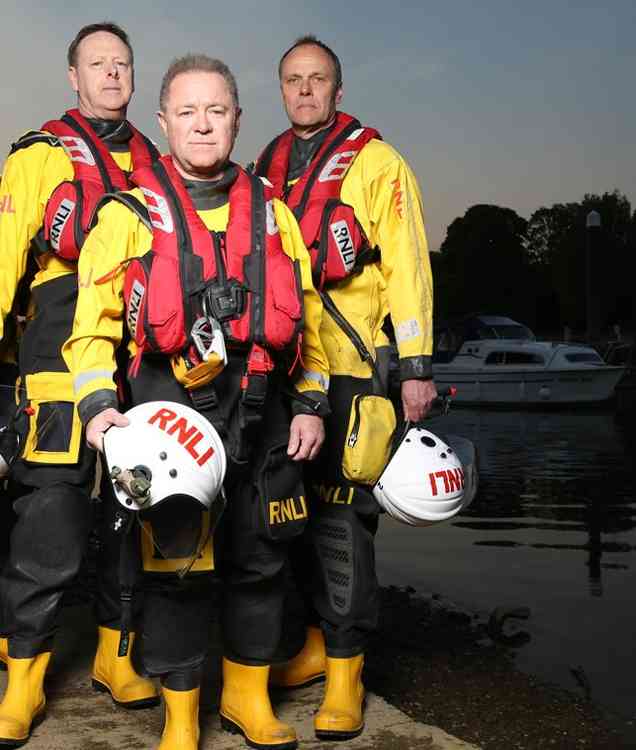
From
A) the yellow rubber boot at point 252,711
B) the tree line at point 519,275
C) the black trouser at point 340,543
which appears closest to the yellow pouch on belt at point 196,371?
the black trouser at point 340,543

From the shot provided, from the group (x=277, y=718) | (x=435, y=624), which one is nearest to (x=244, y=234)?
(x=277, y=718)

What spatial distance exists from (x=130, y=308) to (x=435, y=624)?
3.27 m

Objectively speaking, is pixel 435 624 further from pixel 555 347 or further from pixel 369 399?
pixel 555 347

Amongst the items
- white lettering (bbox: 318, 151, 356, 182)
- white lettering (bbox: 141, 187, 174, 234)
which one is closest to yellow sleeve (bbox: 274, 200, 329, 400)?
white lettering (bbox: 141, 187, 174, 234)

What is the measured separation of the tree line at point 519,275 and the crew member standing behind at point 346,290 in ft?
202

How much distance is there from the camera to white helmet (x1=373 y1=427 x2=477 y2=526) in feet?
14.0

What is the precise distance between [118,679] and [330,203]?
6.06 ft

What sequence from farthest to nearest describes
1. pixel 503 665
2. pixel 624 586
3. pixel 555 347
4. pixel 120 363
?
pixel 555 347, pixel 624 586, pixel 503 665, pixel 120 363

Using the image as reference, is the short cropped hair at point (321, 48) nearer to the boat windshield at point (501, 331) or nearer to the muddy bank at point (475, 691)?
the muddy bank at point (475, 691)

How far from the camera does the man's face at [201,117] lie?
3670 millimetres

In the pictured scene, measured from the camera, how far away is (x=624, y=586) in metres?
7.60

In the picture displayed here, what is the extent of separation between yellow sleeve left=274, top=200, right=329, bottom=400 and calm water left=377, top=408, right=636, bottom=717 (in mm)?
2195

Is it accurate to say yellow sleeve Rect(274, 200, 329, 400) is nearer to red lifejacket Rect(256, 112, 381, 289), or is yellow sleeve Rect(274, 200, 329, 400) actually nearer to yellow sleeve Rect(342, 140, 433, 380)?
red lifejacket Rect(256, 112, 381, 289)

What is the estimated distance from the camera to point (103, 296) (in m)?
3.66
